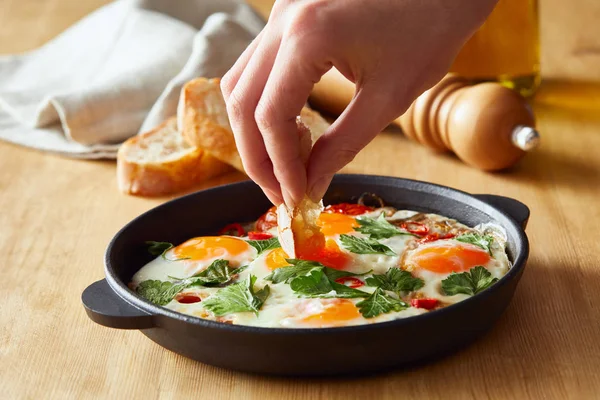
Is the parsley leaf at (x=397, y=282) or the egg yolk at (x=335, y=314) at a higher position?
the egg yolk at (x=335, y=314)

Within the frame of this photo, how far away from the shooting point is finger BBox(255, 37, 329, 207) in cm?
198

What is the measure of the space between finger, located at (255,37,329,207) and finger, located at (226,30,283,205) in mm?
63

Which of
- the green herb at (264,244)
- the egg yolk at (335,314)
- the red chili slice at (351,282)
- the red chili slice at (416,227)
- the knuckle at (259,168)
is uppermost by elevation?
the knuckle at (259,168)

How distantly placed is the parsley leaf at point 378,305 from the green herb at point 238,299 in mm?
264

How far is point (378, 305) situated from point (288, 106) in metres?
0.54

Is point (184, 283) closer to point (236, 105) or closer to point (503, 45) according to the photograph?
point (236, 105)

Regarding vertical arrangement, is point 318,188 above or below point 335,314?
above

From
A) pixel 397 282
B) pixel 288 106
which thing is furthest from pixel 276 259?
pixel 288 106

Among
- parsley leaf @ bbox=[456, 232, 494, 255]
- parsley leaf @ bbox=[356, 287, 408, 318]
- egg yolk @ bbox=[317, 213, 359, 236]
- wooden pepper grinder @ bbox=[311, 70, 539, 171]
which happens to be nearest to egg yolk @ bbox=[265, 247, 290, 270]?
egg yolk @ bbox=[317, 213, 359, 236]

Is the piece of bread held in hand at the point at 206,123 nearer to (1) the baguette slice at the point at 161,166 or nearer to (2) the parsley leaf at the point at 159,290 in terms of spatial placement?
(1) the baguette slice at the point at 161,166

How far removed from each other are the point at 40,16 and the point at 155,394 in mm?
4392

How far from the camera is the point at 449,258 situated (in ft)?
8.07

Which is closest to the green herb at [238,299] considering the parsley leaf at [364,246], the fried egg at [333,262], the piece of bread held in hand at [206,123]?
the fried egg at [333,262]

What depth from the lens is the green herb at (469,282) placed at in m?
2.33
